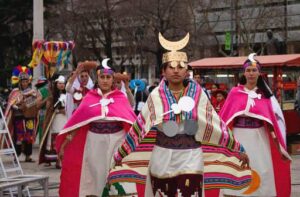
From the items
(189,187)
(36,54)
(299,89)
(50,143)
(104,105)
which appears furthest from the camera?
(36,54)

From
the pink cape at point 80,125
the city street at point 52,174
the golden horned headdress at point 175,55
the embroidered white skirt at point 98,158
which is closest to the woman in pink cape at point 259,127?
the city street at point 52,174

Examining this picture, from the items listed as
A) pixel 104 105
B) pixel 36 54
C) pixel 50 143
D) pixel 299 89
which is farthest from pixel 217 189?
pixel 36 54

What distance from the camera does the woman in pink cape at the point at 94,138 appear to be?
753 centimetres

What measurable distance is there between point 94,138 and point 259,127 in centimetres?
200

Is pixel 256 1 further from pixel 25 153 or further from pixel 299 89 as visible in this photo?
pixel 25 153

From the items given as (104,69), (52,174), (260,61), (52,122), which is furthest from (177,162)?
(260,61)

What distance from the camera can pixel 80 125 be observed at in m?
7.72

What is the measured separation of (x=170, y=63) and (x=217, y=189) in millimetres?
1370

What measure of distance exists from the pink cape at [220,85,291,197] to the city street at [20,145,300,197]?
104 centimetres

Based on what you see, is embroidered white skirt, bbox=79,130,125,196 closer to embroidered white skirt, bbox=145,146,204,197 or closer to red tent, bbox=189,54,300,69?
embroidered white skirt, bbox=145,146,204,197

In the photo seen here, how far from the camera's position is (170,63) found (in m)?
5.68

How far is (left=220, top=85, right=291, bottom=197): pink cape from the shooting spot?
7.83 metres

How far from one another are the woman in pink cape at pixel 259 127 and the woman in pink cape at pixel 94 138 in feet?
4.33

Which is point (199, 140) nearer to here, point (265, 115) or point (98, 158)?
point (98, 158)
